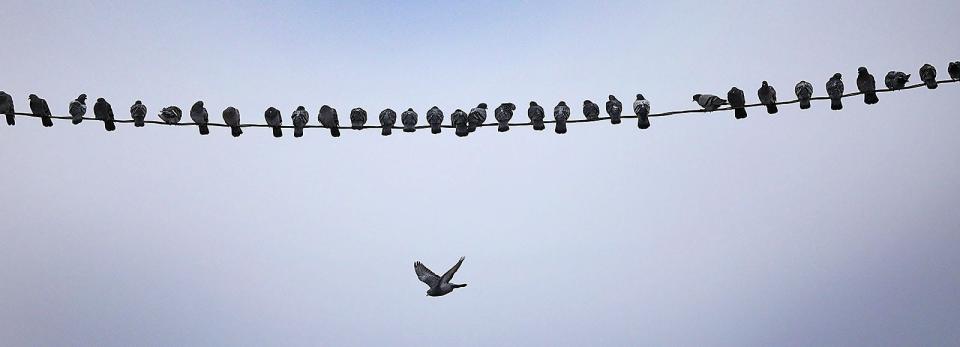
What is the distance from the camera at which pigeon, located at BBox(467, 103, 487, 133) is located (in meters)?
13.9

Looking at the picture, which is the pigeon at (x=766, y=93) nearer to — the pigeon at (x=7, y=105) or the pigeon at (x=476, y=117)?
the pigeon at (x=476, y=117)

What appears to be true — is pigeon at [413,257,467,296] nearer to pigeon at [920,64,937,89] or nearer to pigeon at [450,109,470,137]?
pigeon at [450,109,470,137]

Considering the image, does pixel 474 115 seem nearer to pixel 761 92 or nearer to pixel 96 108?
pixel 761 92

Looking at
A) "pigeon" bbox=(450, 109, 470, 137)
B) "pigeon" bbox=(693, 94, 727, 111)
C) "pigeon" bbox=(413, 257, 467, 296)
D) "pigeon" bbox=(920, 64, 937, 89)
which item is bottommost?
"pigeon" bbox=(413, 257, 467, 296)

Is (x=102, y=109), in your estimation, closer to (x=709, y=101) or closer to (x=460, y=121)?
(x=460, y=121)

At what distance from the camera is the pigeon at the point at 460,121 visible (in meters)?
13.8

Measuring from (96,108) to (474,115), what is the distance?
209 inches

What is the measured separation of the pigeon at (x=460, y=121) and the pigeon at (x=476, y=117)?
0.04 meters

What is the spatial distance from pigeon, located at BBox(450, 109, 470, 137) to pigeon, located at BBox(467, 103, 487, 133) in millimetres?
40

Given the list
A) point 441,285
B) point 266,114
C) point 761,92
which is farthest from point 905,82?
point 266,114

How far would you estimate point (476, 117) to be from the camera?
14.4m

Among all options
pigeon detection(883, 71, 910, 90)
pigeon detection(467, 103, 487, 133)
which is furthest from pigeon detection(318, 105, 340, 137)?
pigeon detection(883, 71, 910, 90)

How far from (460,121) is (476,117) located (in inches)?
23.3

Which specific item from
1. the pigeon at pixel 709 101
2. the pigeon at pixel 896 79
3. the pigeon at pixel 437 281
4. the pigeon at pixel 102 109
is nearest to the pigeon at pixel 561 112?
the pigeon at pixel 709 101
